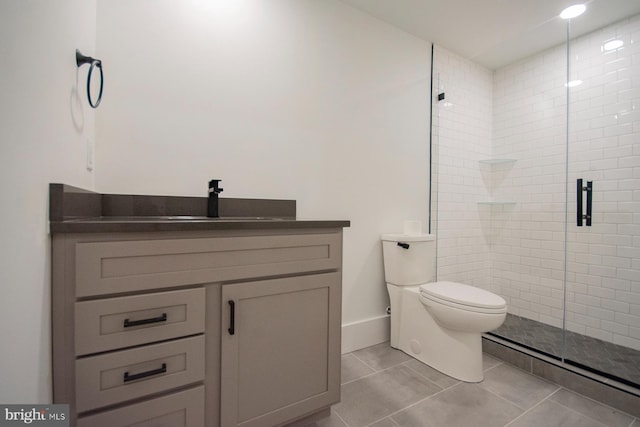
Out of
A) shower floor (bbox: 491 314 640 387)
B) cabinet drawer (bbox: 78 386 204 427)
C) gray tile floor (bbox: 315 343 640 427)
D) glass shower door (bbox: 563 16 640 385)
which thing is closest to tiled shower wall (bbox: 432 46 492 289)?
shower floor (bbox: 491 314 640 387)

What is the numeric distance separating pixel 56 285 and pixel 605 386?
2.41 meters

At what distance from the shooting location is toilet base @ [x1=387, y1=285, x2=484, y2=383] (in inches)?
65.6

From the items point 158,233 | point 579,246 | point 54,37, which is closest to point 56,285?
point 158,233

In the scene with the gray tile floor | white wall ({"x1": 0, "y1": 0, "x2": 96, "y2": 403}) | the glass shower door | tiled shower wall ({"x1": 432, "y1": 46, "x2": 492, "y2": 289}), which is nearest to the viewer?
white wall ({"x1": 0, "y1": 0, "x2": 96, "y2": 403})

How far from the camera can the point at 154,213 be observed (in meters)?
1.38

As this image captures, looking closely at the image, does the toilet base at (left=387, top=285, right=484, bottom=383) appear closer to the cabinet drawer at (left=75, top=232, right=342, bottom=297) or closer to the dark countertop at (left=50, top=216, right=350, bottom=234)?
the cabinet drawer at (left=75, top=232, right=342, bottom=297)

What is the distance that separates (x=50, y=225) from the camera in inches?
29.7

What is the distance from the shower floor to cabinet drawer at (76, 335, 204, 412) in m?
2.08

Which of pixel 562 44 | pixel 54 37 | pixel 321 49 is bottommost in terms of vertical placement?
pixel 54 37

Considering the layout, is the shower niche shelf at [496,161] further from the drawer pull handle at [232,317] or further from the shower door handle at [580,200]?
the drawer pull handle at [232,317]

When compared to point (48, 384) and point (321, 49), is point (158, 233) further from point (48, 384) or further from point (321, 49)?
point (321, 49)

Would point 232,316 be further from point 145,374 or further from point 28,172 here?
point 28,172

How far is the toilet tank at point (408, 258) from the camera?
78.0 inches

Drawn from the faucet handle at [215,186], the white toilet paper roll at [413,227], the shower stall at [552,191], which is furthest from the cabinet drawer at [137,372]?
the shower stall at [552,191]
